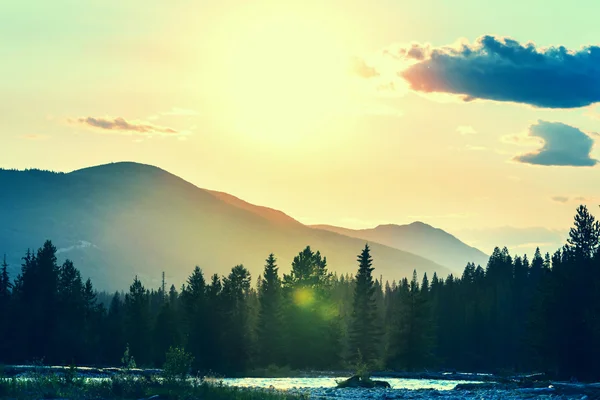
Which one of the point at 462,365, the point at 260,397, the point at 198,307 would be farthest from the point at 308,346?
the point at 260,397

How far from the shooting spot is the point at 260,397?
44.7 metres

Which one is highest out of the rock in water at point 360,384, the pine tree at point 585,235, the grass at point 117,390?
the pine tree at point 585,235

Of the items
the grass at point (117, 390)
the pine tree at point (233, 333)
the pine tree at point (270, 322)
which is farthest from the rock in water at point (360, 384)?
the pine tree at point (270, 322)

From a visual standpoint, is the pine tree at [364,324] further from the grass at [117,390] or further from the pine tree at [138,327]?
the grass at [117,390]

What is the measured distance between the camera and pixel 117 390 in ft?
139

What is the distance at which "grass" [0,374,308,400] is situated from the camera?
4088 centimetres

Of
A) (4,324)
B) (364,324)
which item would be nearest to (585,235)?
(364,324)

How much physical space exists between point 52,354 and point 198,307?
64.3 feet

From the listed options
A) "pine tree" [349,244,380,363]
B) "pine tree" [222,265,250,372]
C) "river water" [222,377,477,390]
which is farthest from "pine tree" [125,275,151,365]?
"river water" [222,377,477,390]

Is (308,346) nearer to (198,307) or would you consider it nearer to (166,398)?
(198,307)

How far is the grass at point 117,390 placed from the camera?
40.9 m

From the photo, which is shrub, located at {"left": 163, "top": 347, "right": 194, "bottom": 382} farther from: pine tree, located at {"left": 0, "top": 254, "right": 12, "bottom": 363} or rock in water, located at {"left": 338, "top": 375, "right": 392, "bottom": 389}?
pine tree, located at {"left": 0, "top": 254, "right": 12, "bottom": 363}

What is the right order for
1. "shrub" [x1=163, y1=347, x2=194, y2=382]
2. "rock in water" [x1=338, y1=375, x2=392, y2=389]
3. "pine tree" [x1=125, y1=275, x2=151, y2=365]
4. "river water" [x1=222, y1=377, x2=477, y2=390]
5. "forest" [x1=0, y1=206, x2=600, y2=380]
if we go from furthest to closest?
"pine tree" [x1=125, y1=275, x2=151, y2=365]
"forest" [x1=0, y1=206, x2=600, y2=380]
"river water" [x1=222, y1=377, x2=477, y2=390]
"rock in water" [x1=338, y1=375, x2=392, y2=389]
"shrub" [x1=163, y1=347, x2=194, y2=382]

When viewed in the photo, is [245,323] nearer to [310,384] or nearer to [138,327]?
[138,327]
